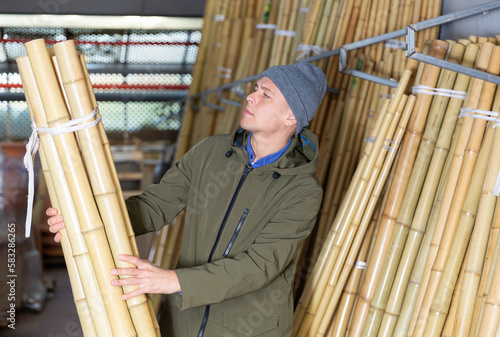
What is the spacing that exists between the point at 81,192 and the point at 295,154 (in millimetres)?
837

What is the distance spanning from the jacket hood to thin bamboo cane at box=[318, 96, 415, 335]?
1.47 ft

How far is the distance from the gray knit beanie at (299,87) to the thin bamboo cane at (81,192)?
2.57 ft

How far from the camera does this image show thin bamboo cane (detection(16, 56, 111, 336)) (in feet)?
5.54

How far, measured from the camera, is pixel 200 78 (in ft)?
15.7

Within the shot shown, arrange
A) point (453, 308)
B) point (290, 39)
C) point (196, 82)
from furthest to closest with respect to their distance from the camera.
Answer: point (196, 82), point (290, 39), point (453, 308)

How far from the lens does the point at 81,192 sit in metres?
1.73

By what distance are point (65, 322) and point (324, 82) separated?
3.34m

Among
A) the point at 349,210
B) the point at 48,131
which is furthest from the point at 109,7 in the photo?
the point at 48,131

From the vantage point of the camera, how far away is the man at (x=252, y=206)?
6.55 feet

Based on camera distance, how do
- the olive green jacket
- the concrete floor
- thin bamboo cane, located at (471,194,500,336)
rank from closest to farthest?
the olive green jacket → thin bamboo cane, located at (471,194,500,336) → the concrete floor

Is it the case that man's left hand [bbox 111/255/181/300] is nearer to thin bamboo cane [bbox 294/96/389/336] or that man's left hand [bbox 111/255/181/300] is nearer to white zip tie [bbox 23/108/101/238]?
white zip tie [bbox 23/108/101/238]

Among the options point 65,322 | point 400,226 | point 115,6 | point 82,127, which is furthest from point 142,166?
point 82,127

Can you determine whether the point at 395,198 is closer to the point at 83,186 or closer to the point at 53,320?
the point at 83,186

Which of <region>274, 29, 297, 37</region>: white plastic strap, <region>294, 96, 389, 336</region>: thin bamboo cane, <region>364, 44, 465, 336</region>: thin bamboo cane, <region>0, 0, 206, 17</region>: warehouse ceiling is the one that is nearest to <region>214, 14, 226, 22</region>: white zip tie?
<region>274, 29, 297, 37</region>: white plastic strap
